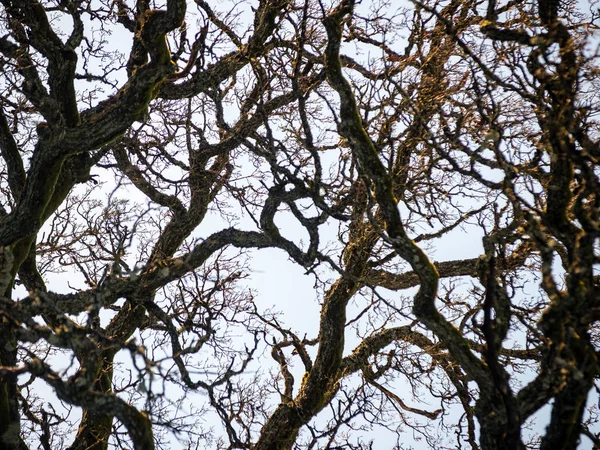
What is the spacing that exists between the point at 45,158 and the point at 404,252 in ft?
14.3

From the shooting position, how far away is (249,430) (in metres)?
7.36

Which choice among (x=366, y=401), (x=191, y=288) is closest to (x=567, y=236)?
(x=366, y=401)

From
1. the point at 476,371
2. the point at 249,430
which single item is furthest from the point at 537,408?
the point at 249,430

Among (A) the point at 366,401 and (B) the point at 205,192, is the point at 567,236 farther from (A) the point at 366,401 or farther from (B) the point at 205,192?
(B) the point at 205,192

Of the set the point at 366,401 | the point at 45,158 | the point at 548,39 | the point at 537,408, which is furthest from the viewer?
the point at 366,401

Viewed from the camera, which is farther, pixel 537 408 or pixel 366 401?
pixel 366 401

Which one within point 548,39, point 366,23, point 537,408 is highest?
point 366,23

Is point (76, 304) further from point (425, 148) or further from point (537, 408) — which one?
point (537, 408)

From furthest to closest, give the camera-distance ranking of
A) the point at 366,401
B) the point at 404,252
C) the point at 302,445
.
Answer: the point at 302,445 → the point at 366,401 → the point at 404,252

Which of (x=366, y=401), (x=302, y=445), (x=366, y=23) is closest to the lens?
(x=366, y=401)

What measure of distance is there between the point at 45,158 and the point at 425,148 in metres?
4.74

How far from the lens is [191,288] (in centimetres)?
729

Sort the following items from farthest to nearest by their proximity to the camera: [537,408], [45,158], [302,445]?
1. [302,445]
2. [45,158]
3. [537,408]

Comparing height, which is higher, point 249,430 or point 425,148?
point 425,148
